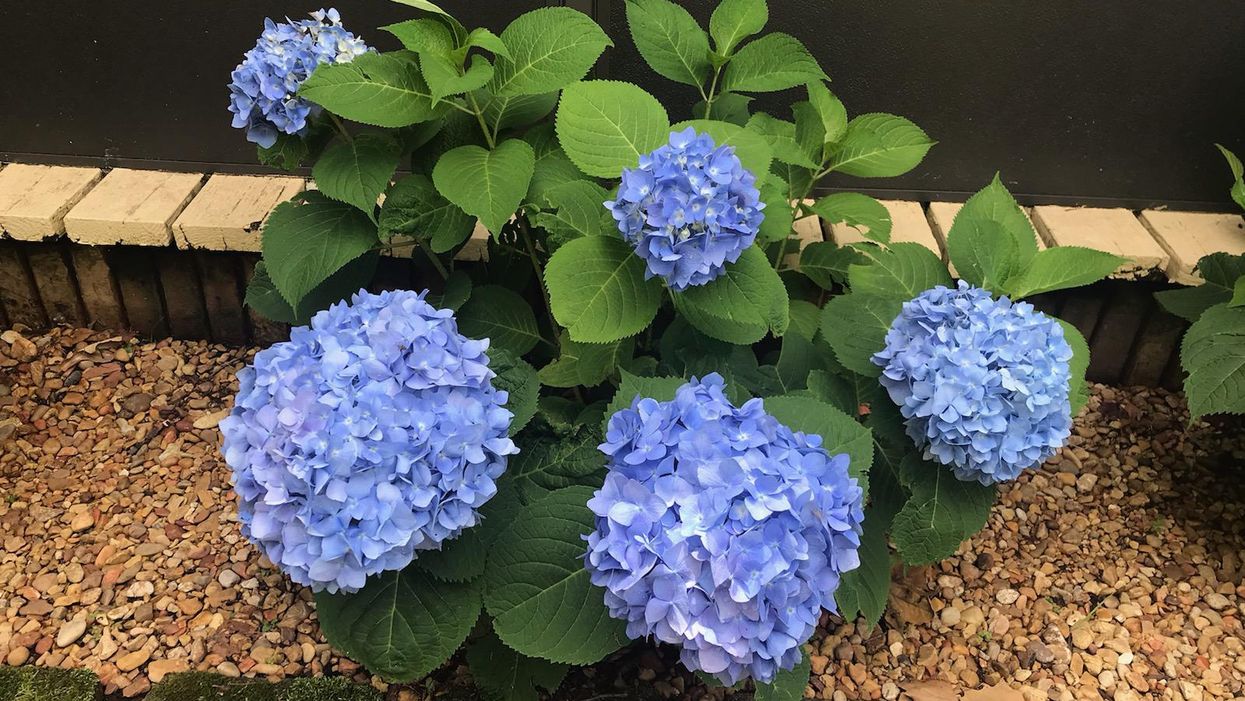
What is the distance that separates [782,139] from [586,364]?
1.92 ft

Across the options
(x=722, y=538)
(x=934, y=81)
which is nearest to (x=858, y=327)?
(x=722, y=538)

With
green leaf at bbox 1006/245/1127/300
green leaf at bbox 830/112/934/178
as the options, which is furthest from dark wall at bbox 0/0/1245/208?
green leaf at bbox 1006/245/1127/300

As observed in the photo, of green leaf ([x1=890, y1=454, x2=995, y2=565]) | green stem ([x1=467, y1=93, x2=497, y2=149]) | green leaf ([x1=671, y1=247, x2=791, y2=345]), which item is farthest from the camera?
green stem ([x1=467, y1=93, x2=497, y2=149])

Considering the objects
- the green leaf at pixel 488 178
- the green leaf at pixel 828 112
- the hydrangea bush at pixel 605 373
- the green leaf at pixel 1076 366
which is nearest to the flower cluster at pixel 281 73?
the hydrangea bush at pixel 605 373

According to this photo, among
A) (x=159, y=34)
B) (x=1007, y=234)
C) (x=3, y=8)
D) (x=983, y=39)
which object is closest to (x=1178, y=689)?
(x=1007, y=234)

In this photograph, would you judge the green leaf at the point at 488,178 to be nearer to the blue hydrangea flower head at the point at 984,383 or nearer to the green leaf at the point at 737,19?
the green leaf at the point at 737,19

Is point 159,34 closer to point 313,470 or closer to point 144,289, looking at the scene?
point 144,289

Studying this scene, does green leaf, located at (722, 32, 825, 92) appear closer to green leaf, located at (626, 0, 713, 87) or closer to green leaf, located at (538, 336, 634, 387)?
green leaf, located at (626, 0, 713, 87)

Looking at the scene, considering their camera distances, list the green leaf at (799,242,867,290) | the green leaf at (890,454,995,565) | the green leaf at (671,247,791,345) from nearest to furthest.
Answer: the green leaf at (671,247,791,345) < the green leaf at (890,454,995,565) < the green leaf at (799,242,867,290)

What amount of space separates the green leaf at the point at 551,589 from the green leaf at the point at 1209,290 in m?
1.48

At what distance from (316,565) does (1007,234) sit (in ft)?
4.03

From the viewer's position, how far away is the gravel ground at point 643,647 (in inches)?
70.2

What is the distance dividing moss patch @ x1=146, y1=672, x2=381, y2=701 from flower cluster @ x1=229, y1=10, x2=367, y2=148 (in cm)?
96

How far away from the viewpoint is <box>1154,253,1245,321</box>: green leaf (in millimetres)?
2018
